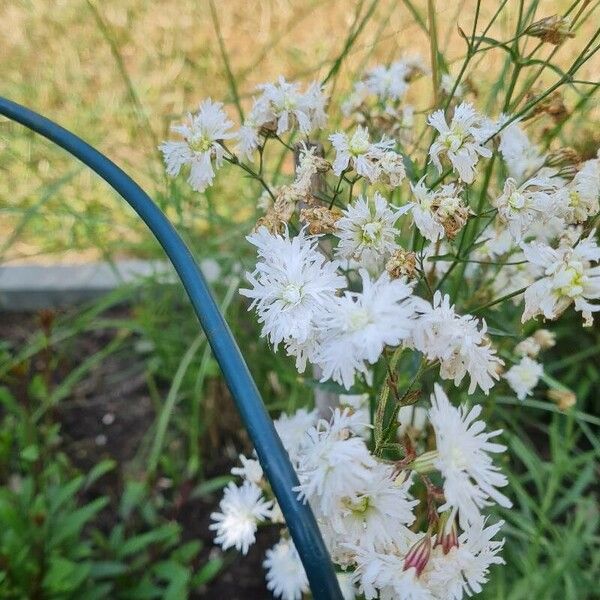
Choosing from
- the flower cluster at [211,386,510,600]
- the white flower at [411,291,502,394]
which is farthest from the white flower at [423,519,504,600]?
the white flower at [411,291,502,394]

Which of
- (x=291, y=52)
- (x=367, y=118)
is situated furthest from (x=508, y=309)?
(x=291, y=52)

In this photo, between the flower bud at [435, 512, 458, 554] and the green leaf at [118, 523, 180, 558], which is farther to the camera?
the green leaf at [118, 523, 180, 558]

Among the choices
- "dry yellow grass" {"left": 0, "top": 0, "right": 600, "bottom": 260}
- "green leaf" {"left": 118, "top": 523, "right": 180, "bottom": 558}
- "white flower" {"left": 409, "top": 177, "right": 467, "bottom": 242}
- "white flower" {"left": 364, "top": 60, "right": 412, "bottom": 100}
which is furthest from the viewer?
"dry yellow grass" {"left": 0, "top": 0, "right": 600, "bottom": 260}

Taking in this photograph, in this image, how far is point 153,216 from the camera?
539 millimetres

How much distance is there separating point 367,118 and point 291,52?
1411 millimetres

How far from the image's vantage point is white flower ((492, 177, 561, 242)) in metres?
0.55

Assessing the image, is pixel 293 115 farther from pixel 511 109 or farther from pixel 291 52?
pixel 291 52

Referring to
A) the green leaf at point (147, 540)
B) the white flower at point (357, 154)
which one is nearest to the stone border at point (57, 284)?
the green leaf at point (147, 540)

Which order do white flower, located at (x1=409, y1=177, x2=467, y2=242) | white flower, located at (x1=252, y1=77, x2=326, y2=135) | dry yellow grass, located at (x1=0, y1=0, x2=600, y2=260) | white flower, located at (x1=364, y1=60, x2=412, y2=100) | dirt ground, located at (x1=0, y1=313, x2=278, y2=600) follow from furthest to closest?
dry yellow grass, located at (x1=0, y1=0, x2=600, y2=260) → dirt ground, located at (x1=0, y1=313, x2=278, y2=600) → white flower, located at (x1=364, y1=60, x2=412, y2=100) → white flower, located at (x1=252, y1=77, x2=326, y2=135) → white flower, located at (x1=409, y1=177, x2=467, y2=242)

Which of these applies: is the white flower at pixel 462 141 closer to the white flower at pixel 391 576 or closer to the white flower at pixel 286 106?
the white flower at pixel 286 106

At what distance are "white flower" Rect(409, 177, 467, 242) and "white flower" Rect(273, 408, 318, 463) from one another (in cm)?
24

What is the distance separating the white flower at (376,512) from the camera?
0.47 metres

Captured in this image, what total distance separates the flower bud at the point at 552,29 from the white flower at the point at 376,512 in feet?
1.29

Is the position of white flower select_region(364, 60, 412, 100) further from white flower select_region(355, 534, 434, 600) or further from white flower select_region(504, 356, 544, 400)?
white flower select_region(355, 534, 434, 600)
